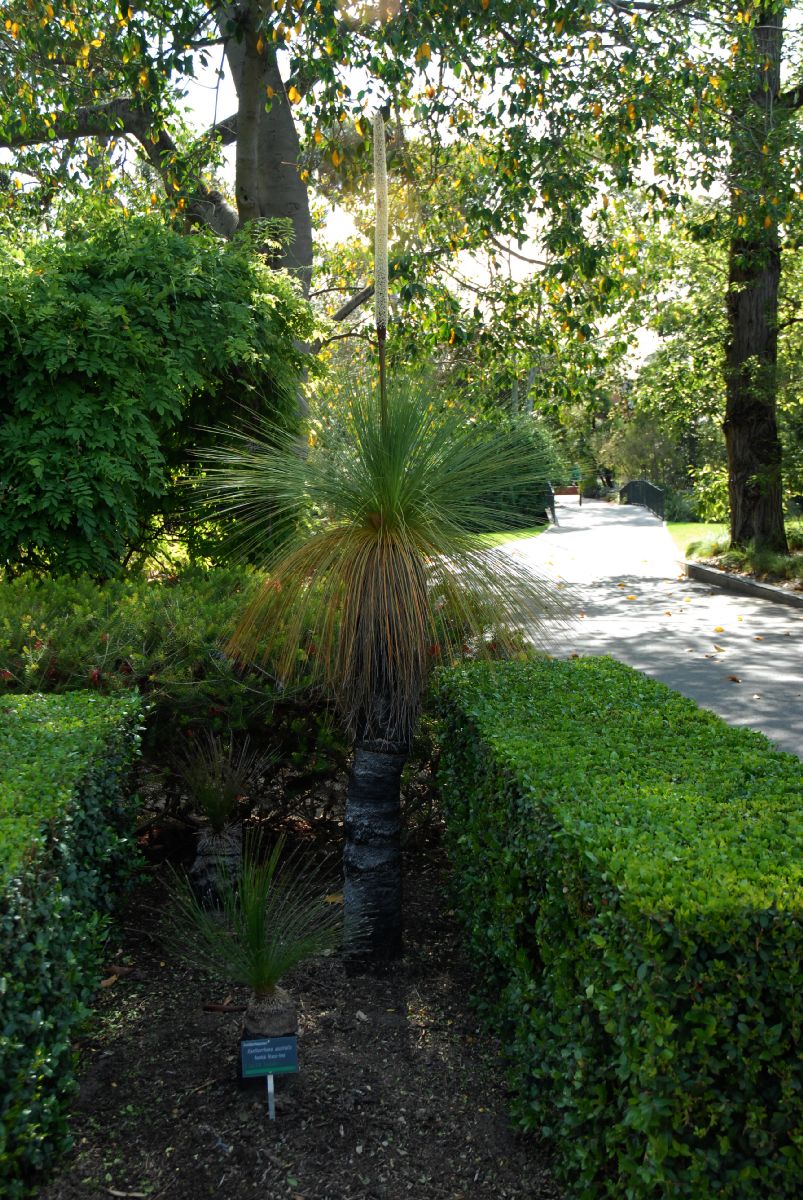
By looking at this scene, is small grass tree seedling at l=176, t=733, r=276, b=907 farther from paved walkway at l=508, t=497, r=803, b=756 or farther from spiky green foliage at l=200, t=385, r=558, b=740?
paved walkway at l=508, t=497, r=803, b=756

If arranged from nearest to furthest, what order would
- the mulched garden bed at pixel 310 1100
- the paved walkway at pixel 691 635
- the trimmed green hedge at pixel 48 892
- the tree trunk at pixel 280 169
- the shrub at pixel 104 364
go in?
1. the trimmed green hedge at pixel 48 892
2. the mulched garden bed at pixel 310 1100
3. the shrub at pixel 104 364
4. the paved walkway at pixel 691 635
5. the tree trunk at pixel 280 169

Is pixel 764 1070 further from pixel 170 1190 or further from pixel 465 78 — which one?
pixel 465 78

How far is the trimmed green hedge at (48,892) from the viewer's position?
2374mm

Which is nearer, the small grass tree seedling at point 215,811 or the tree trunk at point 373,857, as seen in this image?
the tree trunk at point 373,857

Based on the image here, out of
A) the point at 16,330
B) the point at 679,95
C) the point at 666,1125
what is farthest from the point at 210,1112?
the point at 679,95

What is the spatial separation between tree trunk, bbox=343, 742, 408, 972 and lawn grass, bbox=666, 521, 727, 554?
21.4m

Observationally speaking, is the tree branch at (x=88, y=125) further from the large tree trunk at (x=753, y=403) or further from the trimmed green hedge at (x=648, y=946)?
the trimmed green hedge at (x=648, y=946)

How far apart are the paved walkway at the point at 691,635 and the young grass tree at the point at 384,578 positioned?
324 mm

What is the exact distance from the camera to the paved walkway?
813 cm

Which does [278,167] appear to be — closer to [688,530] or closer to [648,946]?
[648,946]

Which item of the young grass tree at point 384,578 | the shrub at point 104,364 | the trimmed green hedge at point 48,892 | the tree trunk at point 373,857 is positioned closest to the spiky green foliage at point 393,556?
the young grass tree at point 384,578

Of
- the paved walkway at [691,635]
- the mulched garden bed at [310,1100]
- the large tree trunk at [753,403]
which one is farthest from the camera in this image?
the large tree trunk at [753,403]

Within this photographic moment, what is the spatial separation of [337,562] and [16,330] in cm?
342

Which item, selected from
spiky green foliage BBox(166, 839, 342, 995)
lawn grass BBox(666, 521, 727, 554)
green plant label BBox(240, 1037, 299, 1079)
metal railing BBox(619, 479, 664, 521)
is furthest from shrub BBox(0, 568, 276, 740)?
metal railing BBox(619, 479, 664, 521)
